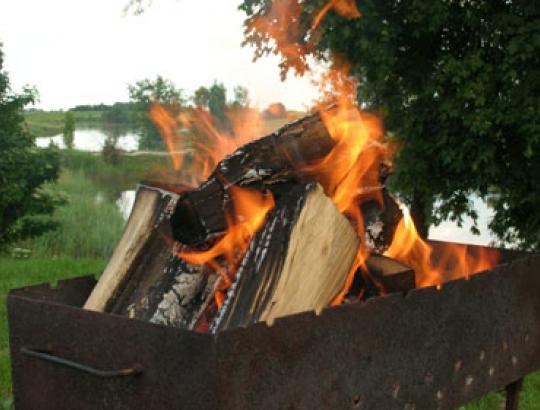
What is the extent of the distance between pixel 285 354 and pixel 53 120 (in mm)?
38316

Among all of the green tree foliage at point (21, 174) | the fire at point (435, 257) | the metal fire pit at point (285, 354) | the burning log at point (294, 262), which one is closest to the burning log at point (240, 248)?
the burning log at point (294, 262)

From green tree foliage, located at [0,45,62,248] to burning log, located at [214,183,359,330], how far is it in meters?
9.06

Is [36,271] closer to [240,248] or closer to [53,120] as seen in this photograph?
[240,248]

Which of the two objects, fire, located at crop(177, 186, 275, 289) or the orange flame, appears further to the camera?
the orange flame

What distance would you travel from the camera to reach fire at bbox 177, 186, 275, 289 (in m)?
2.71

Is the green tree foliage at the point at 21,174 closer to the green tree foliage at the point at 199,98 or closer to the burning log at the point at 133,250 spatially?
the green tree foliage at the point at 199,98

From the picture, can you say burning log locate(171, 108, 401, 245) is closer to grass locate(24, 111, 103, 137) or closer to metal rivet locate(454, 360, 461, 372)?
metal rivet locate(454, 360, 461, 372)

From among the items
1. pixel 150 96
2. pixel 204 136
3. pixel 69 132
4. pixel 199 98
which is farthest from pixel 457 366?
pixel 69 132

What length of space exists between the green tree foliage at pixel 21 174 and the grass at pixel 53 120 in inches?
784

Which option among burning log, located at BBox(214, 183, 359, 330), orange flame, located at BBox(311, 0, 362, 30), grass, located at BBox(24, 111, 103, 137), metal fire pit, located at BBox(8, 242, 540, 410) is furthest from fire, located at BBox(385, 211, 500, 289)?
grass, located at BBox(24, 111, 103, 137)

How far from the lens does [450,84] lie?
293 inches

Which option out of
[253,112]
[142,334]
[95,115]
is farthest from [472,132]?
[95,115]

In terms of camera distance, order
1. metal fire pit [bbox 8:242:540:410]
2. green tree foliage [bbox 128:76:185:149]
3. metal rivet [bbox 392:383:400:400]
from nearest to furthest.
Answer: metal fire pit [bbox 8:242:540:410] < metal rivet [bbox 392:383:400:400] < green tree foliage [bbox 128:76:185:149]

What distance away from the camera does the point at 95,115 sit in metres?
40.1
